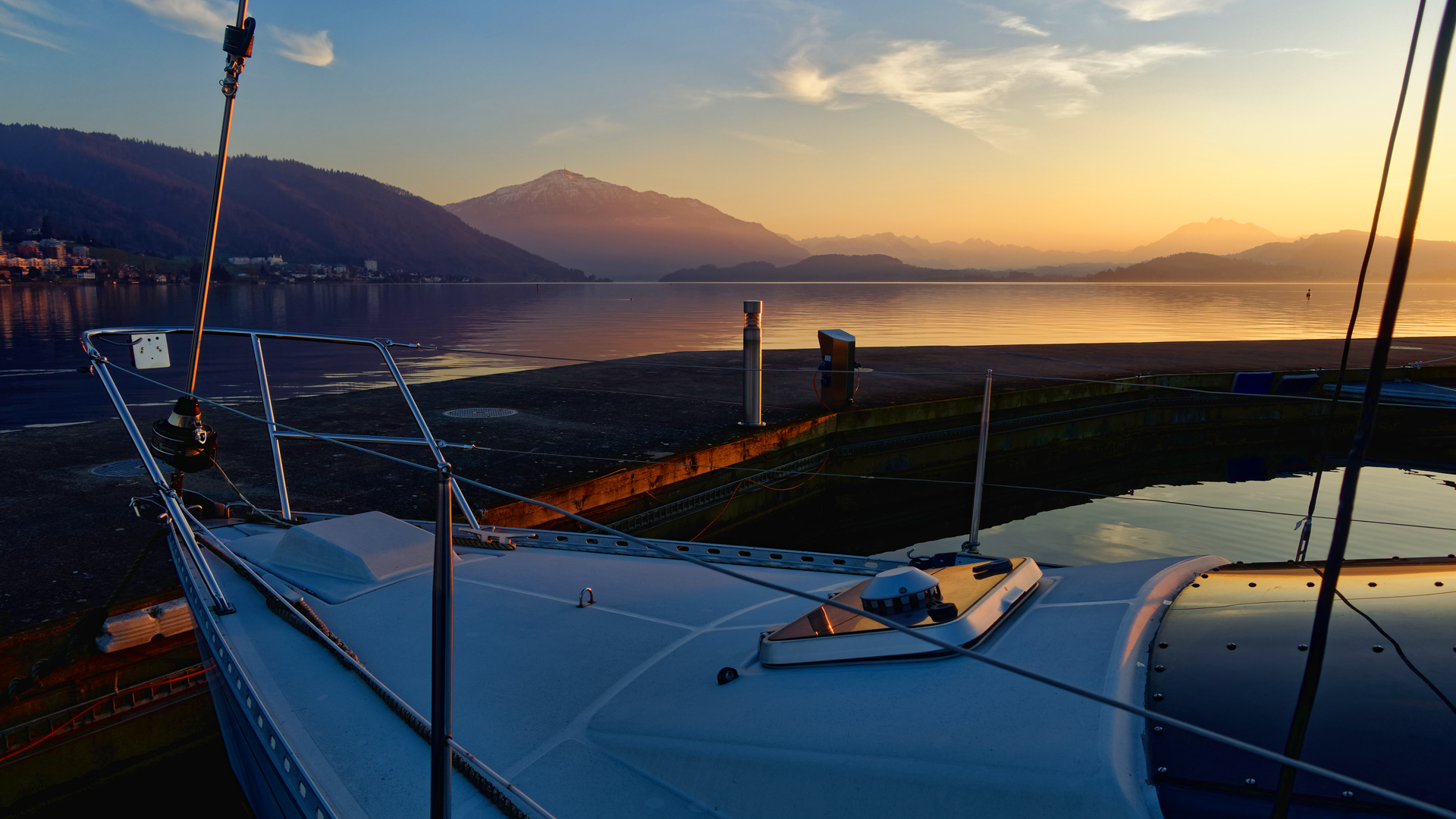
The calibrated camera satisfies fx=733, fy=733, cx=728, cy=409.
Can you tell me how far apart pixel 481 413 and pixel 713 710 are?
7.74 metres

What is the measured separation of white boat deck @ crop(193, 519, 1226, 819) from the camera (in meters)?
1.47

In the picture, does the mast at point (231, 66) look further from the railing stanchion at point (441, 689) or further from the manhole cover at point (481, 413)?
the manhole cover at point (481, 413)

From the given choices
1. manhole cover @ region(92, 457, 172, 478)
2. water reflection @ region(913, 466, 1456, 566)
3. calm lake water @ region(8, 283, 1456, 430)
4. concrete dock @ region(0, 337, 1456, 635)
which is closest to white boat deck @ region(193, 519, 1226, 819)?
concrete dock @ region(0, 337, 1456, 635)

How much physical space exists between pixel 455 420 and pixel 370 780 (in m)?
6.79

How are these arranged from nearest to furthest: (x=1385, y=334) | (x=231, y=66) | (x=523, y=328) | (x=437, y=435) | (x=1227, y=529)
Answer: (x=1385, y=334) → (x=231, y=66) → (x=437, y=435) → (x=1227, y=529) → (x=523, y=328)

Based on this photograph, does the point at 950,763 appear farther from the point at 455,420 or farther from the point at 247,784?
the point at 455,420

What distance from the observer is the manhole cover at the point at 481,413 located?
866 cm

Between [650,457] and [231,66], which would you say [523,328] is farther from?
[231,66]

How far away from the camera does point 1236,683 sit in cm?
142

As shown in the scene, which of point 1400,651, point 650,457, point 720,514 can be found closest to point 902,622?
point 1400,651

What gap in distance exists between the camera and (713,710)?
180 cm

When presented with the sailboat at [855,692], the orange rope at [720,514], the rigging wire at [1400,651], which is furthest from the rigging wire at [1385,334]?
the orange rope at [720,514]

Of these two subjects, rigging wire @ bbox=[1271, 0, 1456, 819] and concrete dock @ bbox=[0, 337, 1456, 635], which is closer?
rigging wire @ bbox=[1271, 0, 1456, 819]

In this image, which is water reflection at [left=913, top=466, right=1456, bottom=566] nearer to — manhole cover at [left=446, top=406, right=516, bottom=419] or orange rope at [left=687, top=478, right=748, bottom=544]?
orange rope at [left=687, top=478, right=748, bottom=544]
